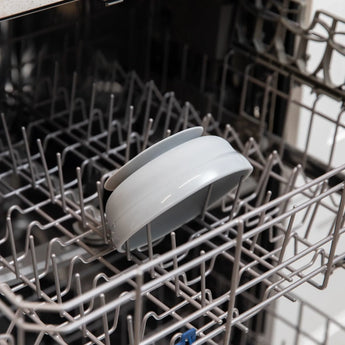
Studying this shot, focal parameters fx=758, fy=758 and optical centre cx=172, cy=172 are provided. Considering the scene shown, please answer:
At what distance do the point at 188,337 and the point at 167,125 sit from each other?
Answer: 403 millimetres

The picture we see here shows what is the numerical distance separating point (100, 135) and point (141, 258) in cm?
25

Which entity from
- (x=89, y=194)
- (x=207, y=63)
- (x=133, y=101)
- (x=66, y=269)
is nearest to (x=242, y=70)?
(x=207, y=63)

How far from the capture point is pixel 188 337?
0.65 m

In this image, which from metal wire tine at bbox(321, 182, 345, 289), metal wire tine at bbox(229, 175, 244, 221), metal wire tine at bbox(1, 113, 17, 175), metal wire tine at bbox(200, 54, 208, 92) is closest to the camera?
metal wire tine at bbox(321, 182, 345, 289)

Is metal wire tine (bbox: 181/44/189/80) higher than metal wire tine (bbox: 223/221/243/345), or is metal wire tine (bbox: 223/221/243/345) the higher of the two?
metal wire tine (bbox: 223/221/243/345)

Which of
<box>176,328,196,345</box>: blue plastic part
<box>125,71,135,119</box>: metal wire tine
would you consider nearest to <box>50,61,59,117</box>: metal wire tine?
<box>125,71,135,119</box>: metal wire tine

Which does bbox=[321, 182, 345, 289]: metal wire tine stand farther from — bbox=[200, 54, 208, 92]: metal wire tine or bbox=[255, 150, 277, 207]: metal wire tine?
bbox=[200, 54, 208, 92]: metal wire tine

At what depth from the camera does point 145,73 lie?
1.10m

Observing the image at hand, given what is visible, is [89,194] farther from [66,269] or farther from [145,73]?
[145,73]

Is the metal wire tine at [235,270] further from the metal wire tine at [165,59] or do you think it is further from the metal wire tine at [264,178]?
the metal wire tine at [165,59]

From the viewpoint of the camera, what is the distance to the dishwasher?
0.82 m

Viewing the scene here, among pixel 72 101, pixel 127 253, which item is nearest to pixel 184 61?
pixel 72 101

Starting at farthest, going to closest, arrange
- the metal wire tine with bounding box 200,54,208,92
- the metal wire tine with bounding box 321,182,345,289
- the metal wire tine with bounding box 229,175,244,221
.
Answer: the metal wire tine with bounding box 200,54,208,92 → the metal wire tine with bounding box 229,175,244,221 → the metal wire tine with bounding box 321,182,345,289

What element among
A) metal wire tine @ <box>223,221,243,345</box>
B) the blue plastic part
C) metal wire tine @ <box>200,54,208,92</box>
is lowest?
the blue plastic part
